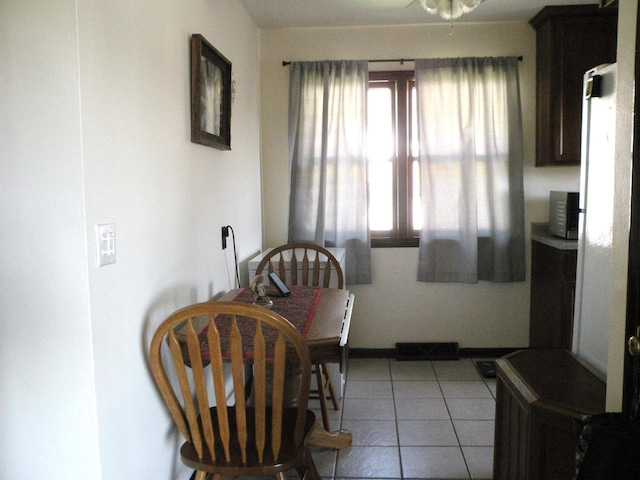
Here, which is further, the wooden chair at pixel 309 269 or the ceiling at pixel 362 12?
the ceiling at pixel 362 12

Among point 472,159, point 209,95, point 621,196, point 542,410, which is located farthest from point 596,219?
point 472,159

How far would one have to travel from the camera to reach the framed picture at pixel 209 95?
8.43ft

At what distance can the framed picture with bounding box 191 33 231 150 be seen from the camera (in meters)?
2.57

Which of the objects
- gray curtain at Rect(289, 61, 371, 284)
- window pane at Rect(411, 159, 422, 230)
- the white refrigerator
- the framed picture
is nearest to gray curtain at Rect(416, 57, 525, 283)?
window pane at Rect(411, 159, 422, 230)

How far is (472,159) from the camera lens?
403 centimetres

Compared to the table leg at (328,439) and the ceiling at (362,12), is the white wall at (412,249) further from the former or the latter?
the table leg at (328,439)

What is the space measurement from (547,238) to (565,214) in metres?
0.22

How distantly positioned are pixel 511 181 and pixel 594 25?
1083mm

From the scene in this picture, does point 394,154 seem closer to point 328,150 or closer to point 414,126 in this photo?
point 414,126

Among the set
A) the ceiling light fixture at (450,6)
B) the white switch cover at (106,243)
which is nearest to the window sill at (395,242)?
the ceiling light fixture at (450,6)

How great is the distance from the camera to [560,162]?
12.9 feet

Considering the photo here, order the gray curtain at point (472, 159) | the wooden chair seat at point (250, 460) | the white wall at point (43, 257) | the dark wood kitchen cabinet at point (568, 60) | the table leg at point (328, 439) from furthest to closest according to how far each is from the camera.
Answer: the gray curtain at point (472, 159) < the dark wood kitchen cabinet at point (568, 60) < the table leg at point (328, 439) < the wooden chair seat at point (250, 460) < the white wall at point (43, 257)

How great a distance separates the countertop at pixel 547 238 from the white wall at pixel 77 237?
254 centimetres

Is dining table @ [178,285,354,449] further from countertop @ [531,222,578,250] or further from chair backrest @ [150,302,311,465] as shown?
countertop @ [531,222,578,250]
